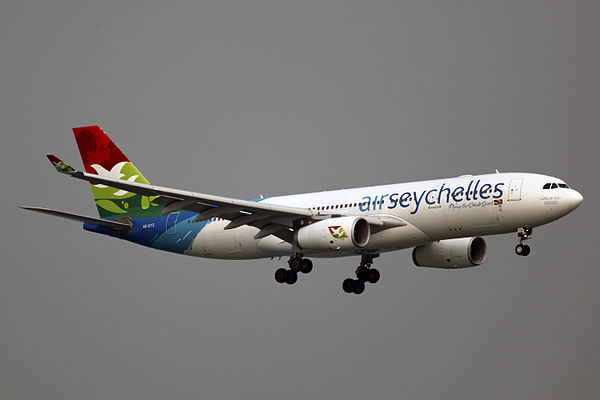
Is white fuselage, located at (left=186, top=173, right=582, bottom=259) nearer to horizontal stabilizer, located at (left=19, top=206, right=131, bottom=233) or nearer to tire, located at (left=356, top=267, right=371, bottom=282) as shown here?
tire, located at (left=356, top=267, right=371, bottom=282)

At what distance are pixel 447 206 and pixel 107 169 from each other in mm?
20257

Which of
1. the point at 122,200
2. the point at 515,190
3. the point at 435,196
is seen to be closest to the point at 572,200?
the point at 515,190

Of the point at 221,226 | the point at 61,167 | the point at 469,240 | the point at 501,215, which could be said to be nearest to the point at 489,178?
the point at 501,215

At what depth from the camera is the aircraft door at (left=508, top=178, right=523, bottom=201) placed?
161 ft

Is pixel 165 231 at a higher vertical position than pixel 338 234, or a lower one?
higher

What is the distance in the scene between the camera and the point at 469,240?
55781 millimetres

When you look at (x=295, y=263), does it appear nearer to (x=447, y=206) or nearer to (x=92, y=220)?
(x=447, y=206)

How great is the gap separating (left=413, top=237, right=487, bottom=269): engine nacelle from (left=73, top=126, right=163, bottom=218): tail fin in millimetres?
15283

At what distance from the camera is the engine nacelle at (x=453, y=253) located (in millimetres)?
55562

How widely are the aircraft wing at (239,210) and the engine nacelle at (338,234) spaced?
2.21 feet

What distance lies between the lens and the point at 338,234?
165 feet

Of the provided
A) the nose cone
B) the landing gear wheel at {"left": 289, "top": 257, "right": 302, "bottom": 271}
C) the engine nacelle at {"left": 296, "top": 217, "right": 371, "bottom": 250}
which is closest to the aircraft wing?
the engine nacelle at {"left": 296, "top": 217, "right": 371, "bottom": 250}

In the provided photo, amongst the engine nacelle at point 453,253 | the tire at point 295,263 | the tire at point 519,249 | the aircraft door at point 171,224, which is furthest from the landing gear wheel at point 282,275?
the tire at point 519,249

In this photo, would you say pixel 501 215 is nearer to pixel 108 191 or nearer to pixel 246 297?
pixel 108 191
